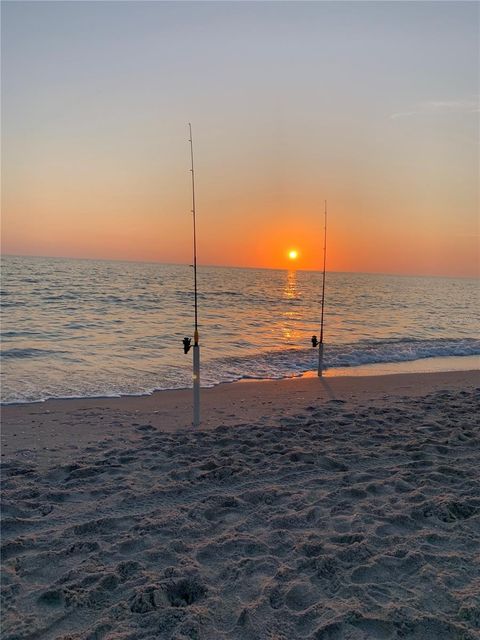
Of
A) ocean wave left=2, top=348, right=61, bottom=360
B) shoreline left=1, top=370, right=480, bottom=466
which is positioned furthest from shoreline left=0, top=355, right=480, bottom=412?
ocean wave left=2, top=348, right=61, bottom=360

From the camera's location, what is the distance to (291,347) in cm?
1564

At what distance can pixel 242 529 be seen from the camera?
12.7ft

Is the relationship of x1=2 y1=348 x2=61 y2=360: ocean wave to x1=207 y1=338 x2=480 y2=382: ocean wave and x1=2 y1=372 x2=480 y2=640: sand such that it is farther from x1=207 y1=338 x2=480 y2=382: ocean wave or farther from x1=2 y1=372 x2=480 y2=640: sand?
x1=2 y1=372 x2=480 y2=640: sand

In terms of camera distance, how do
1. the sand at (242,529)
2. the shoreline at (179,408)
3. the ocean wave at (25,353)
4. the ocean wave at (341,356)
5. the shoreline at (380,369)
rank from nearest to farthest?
the sand at (242,529) → the shoreline at (179,408) → the shoreline at (380,369) → the ocean wave at (341,356) → the ocean wave at (25,353)

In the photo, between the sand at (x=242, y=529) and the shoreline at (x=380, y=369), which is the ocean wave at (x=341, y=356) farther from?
the sand at (x=242, y=529)

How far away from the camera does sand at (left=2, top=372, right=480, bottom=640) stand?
9.41ft

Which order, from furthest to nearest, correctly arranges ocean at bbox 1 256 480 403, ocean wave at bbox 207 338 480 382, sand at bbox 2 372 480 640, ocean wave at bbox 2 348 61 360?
ocean wave at bbox 2 348 61 360, ocean wave at bbox 207 338 480 382, ocean at bbox 1 256 480 403, sand at bbox 2 372 480 640

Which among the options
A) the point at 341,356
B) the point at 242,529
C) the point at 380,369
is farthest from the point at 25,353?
the point at 242,529

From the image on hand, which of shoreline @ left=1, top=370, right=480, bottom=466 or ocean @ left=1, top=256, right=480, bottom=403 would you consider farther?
ocean @ left=1, top=256, right=480, bottom=403

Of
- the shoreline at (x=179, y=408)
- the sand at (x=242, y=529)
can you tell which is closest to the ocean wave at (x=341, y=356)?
the shoreline at (x=179, y=408)

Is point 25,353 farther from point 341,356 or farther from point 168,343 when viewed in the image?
point 341,356

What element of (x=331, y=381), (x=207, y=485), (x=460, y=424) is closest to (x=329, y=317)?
(x=331, y=381)

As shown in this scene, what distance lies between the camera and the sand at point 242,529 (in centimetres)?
287

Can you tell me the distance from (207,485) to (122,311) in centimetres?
1983
